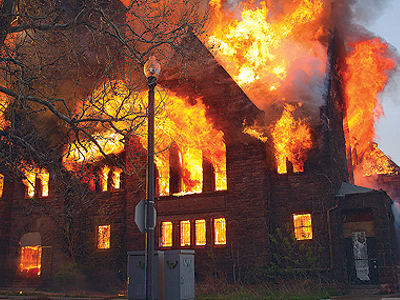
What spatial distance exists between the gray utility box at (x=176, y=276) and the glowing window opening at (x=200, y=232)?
895 cm

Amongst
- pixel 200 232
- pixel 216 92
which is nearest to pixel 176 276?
pixel 200 232

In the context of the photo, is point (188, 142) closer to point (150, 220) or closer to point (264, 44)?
point (264, 44)

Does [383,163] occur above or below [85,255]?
above

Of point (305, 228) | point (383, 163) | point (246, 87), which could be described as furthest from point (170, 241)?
point (383, 163)

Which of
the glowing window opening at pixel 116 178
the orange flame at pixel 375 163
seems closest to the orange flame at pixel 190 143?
the glowing window opening at pixel 116 178

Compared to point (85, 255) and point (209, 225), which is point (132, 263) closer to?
point (209, 225)

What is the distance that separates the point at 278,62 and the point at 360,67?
4.74 meters

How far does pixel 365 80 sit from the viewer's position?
72.6 ft

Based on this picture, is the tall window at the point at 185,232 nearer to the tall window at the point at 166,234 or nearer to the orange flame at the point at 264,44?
the tall window at the point at 166,234

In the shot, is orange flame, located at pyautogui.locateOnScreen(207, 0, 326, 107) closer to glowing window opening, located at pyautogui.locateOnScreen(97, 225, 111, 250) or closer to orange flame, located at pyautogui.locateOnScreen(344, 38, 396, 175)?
orange flame, located at pyautogui.locateOnScreen(344, 38, 396, 175)

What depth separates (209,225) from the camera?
20.0 metres

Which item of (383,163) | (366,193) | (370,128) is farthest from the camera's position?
(383,163)

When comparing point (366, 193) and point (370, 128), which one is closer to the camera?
point (366, 193)

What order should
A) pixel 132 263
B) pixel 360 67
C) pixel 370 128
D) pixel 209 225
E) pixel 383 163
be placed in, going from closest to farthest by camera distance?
pixel 132 263 → pixel 209 225 → pixel 360 67 → pixel 370 128 → pixel 383 163
